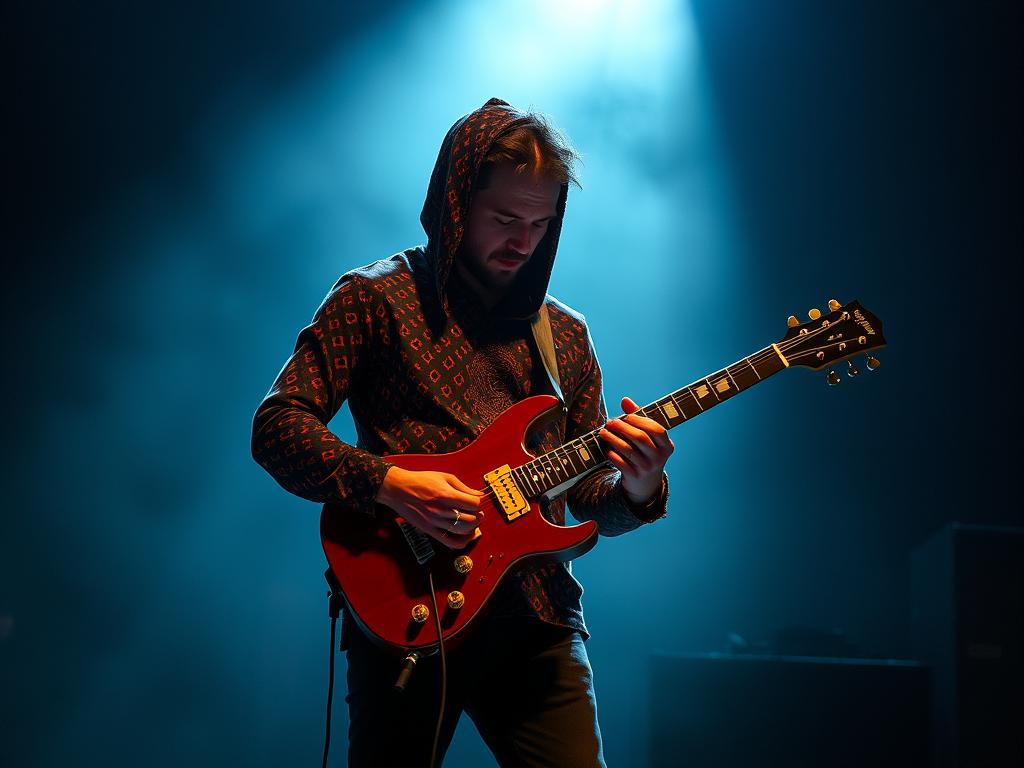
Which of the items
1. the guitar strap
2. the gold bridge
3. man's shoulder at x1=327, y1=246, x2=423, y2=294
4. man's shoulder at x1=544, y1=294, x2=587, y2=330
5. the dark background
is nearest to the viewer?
the gold bridge

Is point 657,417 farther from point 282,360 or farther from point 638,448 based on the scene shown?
point 282,360

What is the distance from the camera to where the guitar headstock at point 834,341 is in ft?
6.62

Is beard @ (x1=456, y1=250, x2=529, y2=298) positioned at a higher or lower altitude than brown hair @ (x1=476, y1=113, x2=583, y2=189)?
lower

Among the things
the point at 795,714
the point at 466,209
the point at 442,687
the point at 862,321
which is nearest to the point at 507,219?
the point at 466,209

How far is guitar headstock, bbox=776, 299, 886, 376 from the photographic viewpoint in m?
2.02

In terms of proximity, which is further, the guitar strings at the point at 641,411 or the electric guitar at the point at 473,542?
the guitar strings at the point at 641,411

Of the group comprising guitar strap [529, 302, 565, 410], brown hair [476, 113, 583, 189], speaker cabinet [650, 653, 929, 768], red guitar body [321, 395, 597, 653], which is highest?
brown hair [476, 113, 583, 189]

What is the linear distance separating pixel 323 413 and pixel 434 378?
0.81ft

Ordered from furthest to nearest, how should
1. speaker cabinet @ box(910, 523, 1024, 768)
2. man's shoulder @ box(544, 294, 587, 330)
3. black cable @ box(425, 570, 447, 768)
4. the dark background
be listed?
the dark background, speaker cabinet @ box(910, 523, 1024, 768), man's shoulder @ box(544, 294, 587, 330), black cable @ box(425, 570, 447, 768)

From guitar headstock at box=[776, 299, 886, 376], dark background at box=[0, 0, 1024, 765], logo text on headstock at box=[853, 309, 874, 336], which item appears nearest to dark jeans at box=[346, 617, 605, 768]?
guitar headstock at box=[776, 299, 886, 376]

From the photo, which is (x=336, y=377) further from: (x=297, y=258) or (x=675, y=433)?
(x=675, y=433)

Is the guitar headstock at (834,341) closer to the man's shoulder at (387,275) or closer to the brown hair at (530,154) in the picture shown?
the brown hair at (530,154)

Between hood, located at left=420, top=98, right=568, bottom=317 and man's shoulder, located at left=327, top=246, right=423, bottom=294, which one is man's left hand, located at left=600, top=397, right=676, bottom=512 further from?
man's shoulder, located at left=327, top=246, right=423, bottom=294

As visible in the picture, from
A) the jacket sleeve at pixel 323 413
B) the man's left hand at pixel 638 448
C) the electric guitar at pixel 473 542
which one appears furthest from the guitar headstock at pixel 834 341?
the jacket sleeve at pixel 323 413
